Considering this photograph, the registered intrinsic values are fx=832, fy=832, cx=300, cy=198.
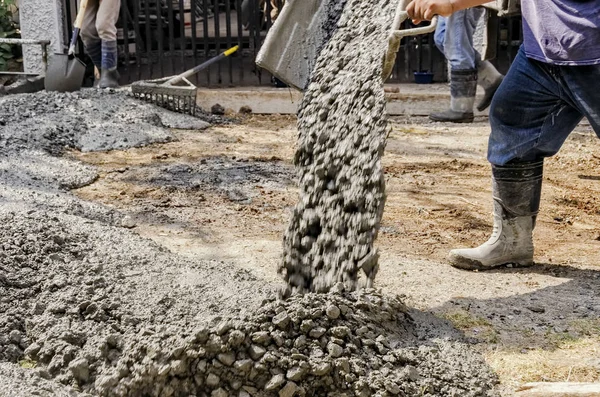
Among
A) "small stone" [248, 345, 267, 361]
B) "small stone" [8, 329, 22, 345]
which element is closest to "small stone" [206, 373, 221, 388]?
"small stone" [248, 345, 267, 361]

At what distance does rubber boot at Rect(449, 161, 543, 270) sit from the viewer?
3.55 metres

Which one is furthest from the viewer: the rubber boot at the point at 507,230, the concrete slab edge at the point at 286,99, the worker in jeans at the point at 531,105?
the concrete slab edge at the point at 286,99

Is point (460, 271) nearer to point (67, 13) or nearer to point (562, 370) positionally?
point (562, 370)

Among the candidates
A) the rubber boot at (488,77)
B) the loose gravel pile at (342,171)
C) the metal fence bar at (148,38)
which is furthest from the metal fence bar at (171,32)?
the loose gravel pile at (342,171)

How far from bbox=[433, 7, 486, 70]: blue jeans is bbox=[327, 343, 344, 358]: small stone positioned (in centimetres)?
529

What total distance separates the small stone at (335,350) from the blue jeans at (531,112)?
4.54 ft

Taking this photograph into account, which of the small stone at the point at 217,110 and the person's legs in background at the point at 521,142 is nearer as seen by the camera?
the person's legs in background at the point at 521,142

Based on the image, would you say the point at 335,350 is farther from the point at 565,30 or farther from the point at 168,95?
the point at 168,95

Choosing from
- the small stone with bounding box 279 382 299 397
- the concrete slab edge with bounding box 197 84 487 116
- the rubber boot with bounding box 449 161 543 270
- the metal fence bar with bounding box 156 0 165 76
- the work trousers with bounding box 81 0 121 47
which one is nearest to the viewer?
the small stone with bounding box 279 382 299 397

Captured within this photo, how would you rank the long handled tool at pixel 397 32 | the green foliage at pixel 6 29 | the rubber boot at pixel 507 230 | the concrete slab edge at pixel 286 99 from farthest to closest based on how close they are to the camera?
the green foliage at pixel 6 29
the concrete slab edge at pixel 286 99
the rubber boot at pixel 507 230
the long handled tool at pixel 397 32

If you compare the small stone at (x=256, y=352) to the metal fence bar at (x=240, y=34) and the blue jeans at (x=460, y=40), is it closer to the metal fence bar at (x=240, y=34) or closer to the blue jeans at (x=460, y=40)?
the blue jeans at (x=460, y=40)

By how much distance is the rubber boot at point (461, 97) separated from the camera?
24.4 feet

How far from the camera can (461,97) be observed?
7602 mm

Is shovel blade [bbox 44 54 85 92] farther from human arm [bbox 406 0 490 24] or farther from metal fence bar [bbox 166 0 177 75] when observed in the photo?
human arm [bbox 406 0 490 24]
